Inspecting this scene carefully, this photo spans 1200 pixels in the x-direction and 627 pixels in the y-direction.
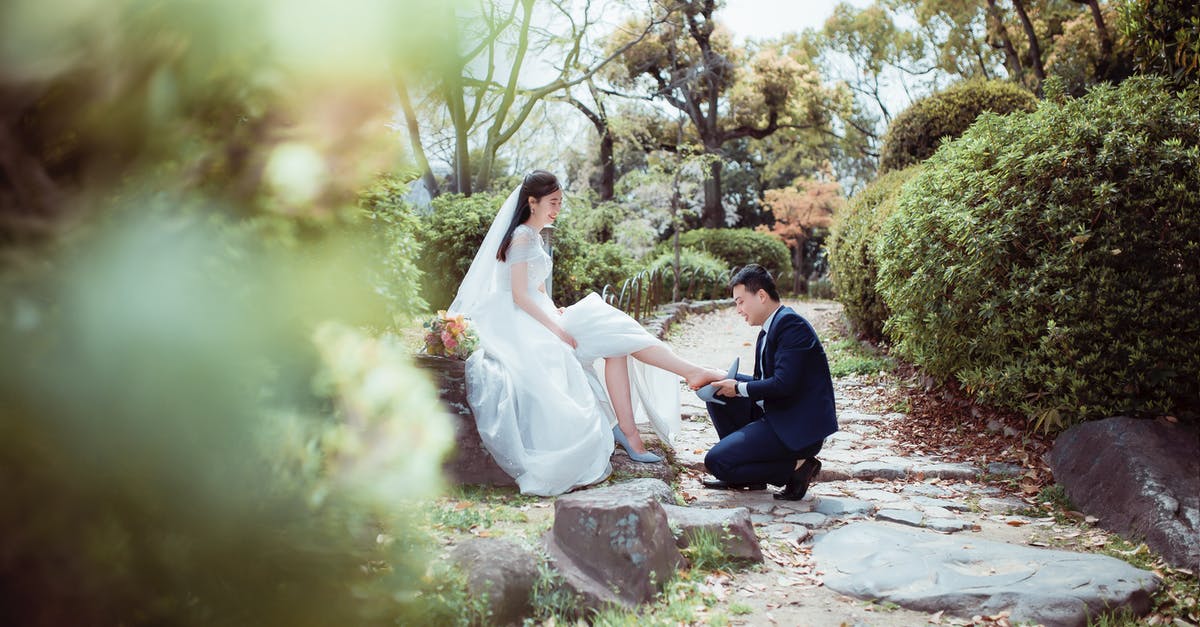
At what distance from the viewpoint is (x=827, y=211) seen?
92.2 ft

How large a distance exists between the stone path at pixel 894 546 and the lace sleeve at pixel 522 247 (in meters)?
1.73

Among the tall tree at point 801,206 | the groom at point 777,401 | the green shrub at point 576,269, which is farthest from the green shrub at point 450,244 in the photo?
the tall tree at point 801,206

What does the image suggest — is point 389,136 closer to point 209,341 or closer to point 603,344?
point 209,341

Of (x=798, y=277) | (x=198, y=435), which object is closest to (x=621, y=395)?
(x=198, y=435)

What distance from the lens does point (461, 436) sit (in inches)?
184

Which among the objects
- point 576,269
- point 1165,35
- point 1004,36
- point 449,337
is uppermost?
point 1004,36

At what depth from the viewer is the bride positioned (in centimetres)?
462

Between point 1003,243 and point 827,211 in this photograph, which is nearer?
point 1003,243

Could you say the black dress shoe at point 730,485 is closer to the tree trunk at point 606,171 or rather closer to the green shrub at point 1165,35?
the green shrub at point 1165,35

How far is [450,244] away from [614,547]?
27.1ft

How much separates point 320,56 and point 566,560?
89.0 inches

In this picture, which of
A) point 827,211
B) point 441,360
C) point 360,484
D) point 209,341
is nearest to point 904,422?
point 441,360

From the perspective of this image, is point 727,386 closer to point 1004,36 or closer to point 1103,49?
point 1103,49

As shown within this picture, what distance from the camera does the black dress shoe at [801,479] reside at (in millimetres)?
4766
